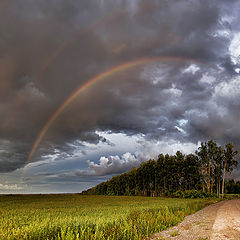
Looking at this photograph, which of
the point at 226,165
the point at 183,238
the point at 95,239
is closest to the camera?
the point at 95,239

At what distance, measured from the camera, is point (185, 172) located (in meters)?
81.8

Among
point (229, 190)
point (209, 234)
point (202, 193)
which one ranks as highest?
point (209, 234)

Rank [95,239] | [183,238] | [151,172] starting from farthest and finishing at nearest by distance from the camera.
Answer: [151,172] → [183,238] → [95,239]

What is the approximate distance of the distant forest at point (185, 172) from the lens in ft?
247

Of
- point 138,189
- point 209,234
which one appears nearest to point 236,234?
point 209,234

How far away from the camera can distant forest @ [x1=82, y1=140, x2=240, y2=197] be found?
75.4m

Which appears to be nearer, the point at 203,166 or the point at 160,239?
the point at 160,239

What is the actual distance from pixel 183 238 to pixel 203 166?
74.1 m

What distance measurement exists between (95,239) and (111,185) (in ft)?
369

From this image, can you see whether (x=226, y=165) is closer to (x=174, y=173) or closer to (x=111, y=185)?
(x=174, y=173)

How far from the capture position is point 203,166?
78.4 meters

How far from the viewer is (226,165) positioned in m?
75.3

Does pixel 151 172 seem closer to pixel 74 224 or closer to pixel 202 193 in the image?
pixel 202 193

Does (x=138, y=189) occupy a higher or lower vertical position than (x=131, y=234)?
lower
